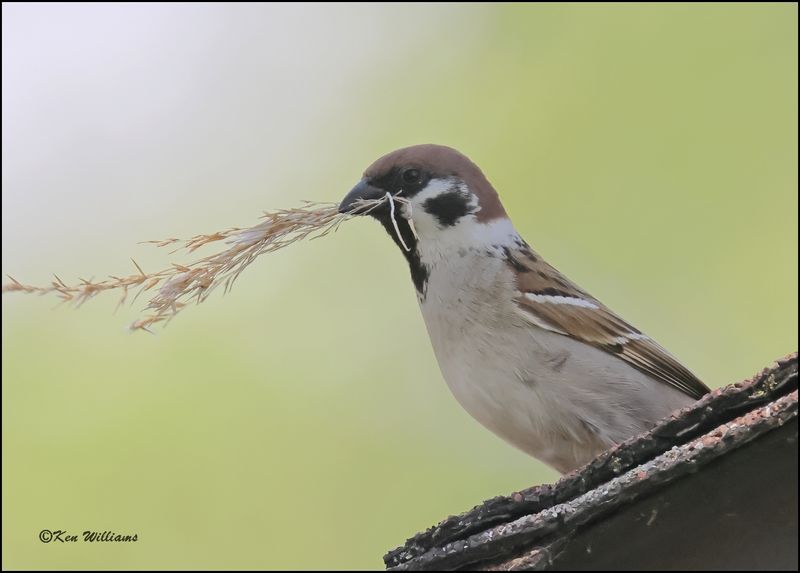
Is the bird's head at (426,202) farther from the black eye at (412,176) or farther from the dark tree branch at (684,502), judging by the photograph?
the dark tree branch at (684,502)

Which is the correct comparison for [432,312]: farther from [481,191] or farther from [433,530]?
[433,530]

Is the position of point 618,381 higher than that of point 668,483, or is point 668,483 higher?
point 618,381

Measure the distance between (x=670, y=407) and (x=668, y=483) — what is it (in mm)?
1407

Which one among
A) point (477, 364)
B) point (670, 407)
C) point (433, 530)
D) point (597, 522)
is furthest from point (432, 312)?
point (597, 522)

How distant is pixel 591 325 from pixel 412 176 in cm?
64

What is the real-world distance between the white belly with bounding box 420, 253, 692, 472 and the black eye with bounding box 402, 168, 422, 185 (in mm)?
259

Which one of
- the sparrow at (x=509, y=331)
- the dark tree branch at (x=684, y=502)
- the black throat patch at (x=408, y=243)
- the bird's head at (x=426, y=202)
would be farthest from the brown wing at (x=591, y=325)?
the dark tree branch at (x=684, y=502)

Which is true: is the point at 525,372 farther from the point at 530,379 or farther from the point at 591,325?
the point at 591,325

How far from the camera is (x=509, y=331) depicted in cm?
253

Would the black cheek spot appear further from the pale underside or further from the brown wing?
the brown wing

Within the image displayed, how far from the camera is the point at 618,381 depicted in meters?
2.53

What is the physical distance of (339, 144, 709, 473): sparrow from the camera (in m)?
2.45

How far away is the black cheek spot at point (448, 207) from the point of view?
271 cm

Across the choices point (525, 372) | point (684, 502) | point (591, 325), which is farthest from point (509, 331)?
point (684, 502)
